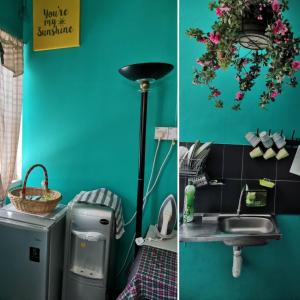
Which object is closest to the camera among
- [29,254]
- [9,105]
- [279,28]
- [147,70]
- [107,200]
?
[279,28]

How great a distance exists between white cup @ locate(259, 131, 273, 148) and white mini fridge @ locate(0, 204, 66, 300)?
48.9 inches

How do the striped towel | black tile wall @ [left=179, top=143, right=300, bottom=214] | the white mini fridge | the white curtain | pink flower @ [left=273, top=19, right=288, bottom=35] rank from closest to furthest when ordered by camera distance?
pink flower @ [left=273, top=19, right=288, bottom=35]
black tile wall @ [left=179, top=143, right=300, bottom=214]
the white mini fridge
the striped towel
the white curtain

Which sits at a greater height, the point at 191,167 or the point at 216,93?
the point at 216,93

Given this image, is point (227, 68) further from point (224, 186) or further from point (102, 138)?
point (102, 138)

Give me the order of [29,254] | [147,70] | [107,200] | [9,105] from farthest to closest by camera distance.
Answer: [9,105], [107,200], [29,254], [147,70]

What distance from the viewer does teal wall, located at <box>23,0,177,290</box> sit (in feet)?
5.48

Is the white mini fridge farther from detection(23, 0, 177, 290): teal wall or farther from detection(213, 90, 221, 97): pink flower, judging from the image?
detection(213, 90, 221, 97): pink flower

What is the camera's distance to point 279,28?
652mm

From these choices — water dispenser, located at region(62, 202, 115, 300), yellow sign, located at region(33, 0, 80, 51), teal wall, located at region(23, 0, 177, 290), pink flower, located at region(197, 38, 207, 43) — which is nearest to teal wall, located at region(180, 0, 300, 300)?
pink flower, located at region(197, 38, 207, 43)

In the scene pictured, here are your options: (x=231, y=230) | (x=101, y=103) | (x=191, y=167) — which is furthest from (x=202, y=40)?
(x=101, y=103)

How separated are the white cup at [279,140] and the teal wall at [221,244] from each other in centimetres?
2

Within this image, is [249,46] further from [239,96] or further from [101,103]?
[101,103]

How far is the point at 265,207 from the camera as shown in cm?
78

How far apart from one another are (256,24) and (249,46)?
0.06 metres
